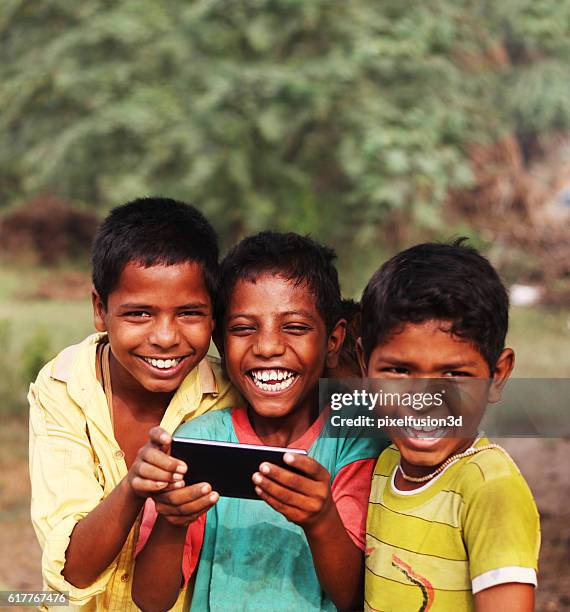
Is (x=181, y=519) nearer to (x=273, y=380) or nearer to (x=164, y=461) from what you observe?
(x=164, y=461)

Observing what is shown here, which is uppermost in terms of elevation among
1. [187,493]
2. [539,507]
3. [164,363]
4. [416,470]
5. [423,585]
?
[539,507]

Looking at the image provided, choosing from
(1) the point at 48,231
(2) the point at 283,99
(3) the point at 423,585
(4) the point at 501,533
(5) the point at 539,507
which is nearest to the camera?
(4) the point at 501,533

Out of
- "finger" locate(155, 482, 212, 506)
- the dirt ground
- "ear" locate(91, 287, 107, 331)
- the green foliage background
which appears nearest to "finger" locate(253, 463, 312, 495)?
"finger" locate(155, 482, 212, 506)

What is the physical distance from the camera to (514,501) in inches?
59.4

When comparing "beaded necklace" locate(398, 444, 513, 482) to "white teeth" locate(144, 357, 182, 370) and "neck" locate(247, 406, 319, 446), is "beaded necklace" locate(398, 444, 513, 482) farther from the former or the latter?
"white teeth" locate(144, 357, 182, 370)

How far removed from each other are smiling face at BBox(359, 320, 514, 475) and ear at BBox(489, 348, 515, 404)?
0.03 metres

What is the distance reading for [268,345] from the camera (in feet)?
6.08

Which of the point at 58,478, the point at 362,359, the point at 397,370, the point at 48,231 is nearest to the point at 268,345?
the point at 362,359

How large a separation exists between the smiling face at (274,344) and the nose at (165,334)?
115mm

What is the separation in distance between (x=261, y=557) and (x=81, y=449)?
1.57 feet

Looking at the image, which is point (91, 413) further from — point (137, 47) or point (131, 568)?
point (137, 47)

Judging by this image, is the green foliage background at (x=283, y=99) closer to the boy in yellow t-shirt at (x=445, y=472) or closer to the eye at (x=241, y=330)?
the eye at (x=241, y=330)

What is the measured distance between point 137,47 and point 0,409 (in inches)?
149

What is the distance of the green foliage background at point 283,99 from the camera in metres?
7.23
